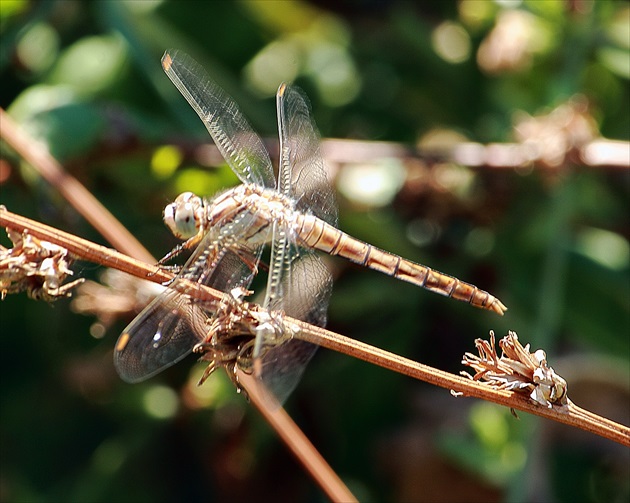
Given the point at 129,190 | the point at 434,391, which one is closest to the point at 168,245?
the point at 129,190

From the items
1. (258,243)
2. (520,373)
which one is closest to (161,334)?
(258,243)

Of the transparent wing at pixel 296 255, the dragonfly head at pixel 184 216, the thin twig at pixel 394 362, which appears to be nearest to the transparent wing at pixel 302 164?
the transparent wing at pixel 296 255

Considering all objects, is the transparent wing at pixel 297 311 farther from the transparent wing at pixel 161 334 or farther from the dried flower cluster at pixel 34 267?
the dried flower cluster at pixel 34 267

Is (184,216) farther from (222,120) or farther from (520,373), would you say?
(520,373)

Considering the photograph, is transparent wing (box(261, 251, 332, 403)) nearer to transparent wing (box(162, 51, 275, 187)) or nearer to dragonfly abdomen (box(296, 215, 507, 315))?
dragonfly abdomen (box(296, 215, 507, 315))

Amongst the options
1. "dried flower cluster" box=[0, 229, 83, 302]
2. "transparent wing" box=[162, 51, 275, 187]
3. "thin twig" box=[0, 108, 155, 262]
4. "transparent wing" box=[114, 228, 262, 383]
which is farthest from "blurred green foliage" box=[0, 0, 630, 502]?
"dried flower cluster" box=[0, 229, 83, 302]

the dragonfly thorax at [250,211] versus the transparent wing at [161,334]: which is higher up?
the transparent wing at [161,334]
